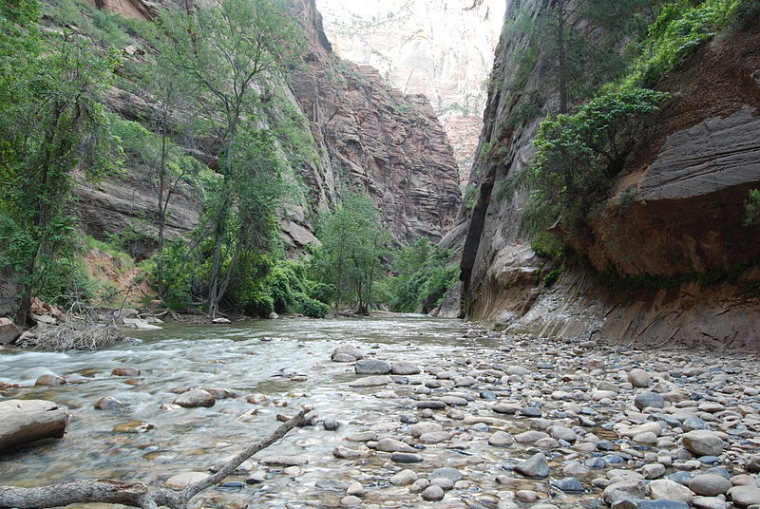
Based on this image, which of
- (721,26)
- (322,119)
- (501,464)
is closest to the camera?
(501,464)

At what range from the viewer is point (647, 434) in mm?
2879

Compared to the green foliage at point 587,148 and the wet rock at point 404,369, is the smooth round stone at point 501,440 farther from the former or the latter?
the green foliage at point 587,148

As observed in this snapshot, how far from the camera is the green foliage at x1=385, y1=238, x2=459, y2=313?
34.8 metres

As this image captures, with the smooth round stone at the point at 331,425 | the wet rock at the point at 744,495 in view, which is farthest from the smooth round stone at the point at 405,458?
the wet rock at the point at 744,495

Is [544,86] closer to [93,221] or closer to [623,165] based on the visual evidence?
[623,165]

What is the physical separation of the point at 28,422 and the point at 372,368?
3.68m

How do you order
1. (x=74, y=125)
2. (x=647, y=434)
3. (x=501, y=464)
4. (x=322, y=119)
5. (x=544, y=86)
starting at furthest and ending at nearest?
1. (x=322, y=119)
2. (x=544, y=86)
3. (x=74, y=125)
4. (x=647, y=434)
5. (x=501, y=464)

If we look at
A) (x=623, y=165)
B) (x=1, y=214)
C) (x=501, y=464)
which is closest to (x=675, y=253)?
(x=623, y=165)

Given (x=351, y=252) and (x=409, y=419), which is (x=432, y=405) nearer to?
(x=409, y=419)

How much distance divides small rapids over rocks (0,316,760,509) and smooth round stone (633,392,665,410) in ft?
0.05

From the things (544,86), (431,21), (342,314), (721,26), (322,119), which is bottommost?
(342,314)

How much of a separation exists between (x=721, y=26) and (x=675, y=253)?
3.94 meters

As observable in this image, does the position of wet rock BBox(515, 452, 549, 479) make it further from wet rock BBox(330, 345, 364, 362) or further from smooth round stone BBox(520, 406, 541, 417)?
wet rock BBox(330, 345, 364, 362)

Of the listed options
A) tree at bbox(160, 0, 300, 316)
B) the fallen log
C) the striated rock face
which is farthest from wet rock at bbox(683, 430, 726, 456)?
the striated rock face
